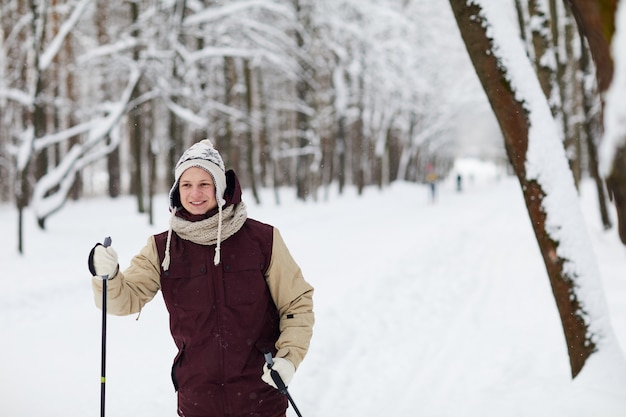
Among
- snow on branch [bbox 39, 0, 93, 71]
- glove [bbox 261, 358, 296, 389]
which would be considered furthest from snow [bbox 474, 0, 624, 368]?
snow on branch [bbox 39, 0, 93, 71]

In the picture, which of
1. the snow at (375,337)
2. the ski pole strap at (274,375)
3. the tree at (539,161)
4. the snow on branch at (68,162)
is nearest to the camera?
the ski pole strap at (274,375)

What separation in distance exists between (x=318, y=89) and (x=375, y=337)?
15726 mm

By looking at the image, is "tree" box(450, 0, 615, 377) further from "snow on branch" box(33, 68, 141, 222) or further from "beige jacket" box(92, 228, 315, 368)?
"snow on branch" box(33, 68, 141, 222)

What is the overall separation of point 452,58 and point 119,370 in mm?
36882

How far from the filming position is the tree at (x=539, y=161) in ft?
13.0

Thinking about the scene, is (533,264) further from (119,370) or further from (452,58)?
(452,58)

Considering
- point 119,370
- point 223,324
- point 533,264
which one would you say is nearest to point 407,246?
point 533,264

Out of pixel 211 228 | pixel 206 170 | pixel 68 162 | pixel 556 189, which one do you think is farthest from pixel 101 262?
pixel 68 162

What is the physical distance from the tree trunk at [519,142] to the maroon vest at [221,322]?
2250 millimetres

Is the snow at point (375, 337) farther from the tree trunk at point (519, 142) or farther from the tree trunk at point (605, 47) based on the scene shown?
the tree trunk at point (605, 47)

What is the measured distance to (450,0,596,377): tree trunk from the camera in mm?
3957

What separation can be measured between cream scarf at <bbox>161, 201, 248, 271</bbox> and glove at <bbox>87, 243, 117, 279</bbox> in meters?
0.23

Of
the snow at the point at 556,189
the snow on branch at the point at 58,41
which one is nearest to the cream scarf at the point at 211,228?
the snow at the point at 556,189

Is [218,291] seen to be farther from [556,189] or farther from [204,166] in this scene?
[556,189]
